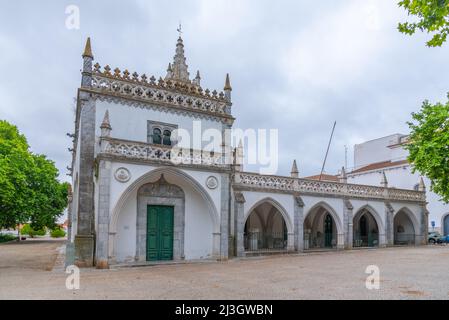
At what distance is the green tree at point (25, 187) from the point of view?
3097 centimetres

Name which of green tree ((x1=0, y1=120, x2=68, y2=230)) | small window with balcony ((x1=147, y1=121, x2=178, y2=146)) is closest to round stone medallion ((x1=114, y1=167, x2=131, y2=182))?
small window with balcony ((x1=147, y1=121, x2=178, y2=146))

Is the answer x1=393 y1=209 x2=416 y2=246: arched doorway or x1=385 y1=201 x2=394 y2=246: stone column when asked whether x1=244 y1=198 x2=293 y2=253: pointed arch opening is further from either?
x1=393 y1=209 x2=416 y2=246: arched doorway

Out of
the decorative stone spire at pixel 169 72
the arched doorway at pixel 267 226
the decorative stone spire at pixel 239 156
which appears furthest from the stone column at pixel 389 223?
the decorative stone spire at pixel 169 72

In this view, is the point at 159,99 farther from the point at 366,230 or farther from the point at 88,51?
the point at 366,230

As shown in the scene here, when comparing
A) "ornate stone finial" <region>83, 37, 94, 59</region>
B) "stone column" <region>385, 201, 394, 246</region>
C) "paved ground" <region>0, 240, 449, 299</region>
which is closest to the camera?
"paved ground" <region>0, 240, 449, 299</region>

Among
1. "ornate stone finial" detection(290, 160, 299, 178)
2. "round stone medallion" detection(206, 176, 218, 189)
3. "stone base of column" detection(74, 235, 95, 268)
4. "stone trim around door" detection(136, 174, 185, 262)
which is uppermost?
"ornate stone finial" detection(290, 160, 299, 178)

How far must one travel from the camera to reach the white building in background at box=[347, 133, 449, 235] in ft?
112

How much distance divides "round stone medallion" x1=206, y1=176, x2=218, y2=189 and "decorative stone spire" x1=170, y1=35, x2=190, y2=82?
7.69 m

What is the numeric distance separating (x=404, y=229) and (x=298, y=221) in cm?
1285

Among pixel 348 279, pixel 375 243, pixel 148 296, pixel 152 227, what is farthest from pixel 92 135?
pixel 375 243

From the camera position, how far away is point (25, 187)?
32.8 meters

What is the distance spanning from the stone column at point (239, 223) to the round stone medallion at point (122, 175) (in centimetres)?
638
